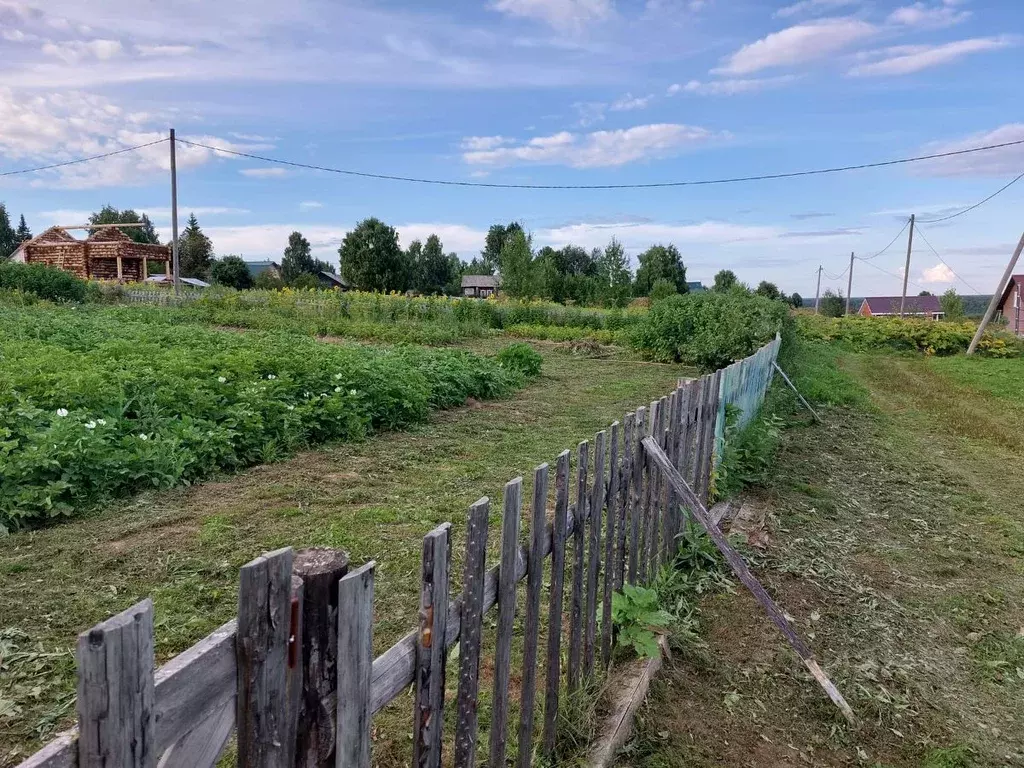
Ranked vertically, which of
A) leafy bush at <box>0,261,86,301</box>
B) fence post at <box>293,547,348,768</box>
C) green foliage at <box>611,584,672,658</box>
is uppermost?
leafy bush at <box>0,261,86,301</box>

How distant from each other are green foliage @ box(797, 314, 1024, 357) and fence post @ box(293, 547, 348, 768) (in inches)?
1287

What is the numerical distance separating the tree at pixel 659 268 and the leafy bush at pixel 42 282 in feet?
168

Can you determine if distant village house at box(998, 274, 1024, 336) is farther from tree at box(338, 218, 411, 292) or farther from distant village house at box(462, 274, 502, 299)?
distant village house at box(462, 274, 502, 299)

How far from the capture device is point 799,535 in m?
5.56

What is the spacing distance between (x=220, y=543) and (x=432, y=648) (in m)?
3.30

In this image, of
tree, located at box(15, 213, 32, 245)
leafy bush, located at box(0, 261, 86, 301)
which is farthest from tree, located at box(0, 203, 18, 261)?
leafy bush, located at box(0, 261, 86, 301)

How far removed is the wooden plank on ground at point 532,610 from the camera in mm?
2508

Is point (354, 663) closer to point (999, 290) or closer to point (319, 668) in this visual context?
point (319, 668)

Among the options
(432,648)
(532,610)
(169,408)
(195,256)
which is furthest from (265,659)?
(195,256)

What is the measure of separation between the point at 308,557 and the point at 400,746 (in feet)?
5.40

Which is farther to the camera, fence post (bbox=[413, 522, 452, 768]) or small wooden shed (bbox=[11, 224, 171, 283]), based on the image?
small wooden shed (bbox=[11, 224, 171, 283])

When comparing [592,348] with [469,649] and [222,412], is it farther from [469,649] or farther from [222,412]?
[469,649]

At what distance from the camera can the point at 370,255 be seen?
6112 centimetres

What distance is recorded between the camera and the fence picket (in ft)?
8.94
